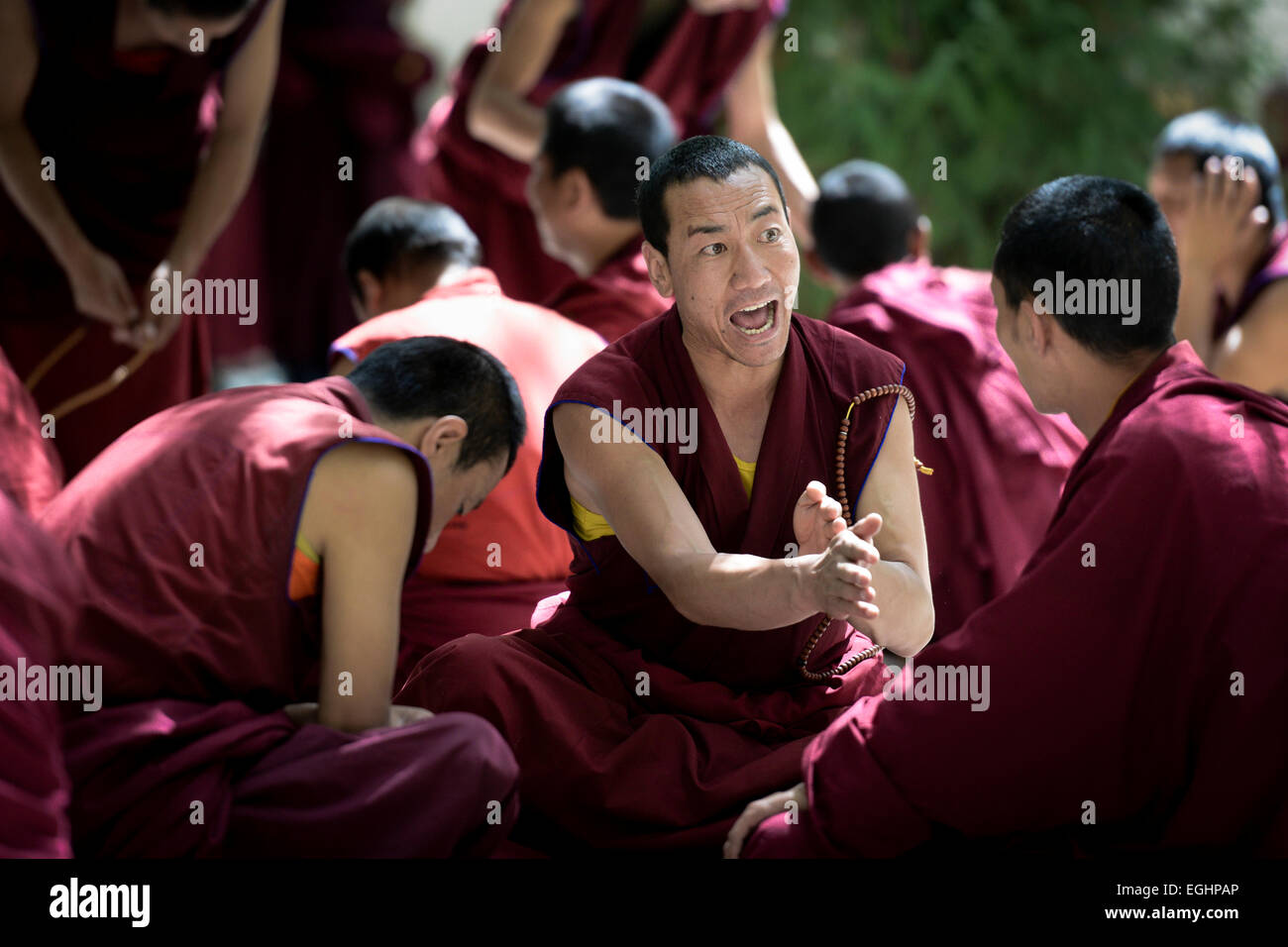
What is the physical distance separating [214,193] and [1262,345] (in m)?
2.81

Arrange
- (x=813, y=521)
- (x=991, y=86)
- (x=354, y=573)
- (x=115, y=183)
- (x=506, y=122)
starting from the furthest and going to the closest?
(x=991, y=86)
(x=506, y=122)
(x=115, y=183)
(x=813, y=521)
(x=354, y=573)

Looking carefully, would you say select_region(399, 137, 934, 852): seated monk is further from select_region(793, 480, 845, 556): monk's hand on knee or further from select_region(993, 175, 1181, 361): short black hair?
select_region(993, 175, 1181, 361): short black hair

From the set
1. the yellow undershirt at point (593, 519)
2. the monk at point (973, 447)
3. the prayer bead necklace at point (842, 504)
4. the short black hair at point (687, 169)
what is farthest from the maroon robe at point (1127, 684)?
→ the monk at point (973, 447)

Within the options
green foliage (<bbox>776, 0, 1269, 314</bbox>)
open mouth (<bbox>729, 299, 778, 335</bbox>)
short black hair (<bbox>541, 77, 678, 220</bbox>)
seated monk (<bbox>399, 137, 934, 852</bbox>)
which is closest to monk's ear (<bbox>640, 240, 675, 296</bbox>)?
seated monk (<bbox>399, 137, 934, 852</bbox>)

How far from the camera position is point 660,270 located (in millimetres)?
2578

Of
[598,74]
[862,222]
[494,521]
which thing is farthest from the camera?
[598,74]

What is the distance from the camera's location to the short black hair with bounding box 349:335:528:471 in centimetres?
247

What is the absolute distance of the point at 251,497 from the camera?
2191 millimetres

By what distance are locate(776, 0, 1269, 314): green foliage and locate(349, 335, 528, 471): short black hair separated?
487cm

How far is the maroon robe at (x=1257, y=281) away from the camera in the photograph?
3877 millimetres

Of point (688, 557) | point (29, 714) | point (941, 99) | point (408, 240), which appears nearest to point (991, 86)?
point (941, 99)

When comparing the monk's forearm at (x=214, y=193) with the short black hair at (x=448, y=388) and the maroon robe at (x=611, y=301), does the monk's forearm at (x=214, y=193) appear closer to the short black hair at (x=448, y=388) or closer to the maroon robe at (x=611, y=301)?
the maroon robe at (x=611, y=301)

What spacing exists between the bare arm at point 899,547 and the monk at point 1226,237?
1.67m

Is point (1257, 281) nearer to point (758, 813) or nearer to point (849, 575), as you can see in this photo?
point (849, 575)
